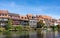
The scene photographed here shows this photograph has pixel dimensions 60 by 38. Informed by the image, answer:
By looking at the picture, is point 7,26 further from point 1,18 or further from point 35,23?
point 35,23

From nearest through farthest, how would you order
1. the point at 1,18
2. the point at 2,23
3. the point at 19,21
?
1. the point at 2,23
2. the point at 1,18
3. the point at 19,21

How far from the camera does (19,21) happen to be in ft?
98.6

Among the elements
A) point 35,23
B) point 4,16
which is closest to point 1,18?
point 4,16

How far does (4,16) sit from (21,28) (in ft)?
20.1

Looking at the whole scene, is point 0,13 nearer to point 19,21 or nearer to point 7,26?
point 19,21

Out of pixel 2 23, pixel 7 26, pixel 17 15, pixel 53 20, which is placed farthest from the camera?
pixel 53 20

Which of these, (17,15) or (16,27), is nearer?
(16,27)

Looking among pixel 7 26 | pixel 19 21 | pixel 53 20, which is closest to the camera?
pixel 7 26

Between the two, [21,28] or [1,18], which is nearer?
[21,28]

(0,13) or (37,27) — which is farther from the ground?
(0,13)

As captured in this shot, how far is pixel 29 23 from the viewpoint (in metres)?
29.5

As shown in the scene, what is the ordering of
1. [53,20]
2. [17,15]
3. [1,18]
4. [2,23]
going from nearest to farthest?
[2,23] → [1,18] → [17,15] → [53,20]

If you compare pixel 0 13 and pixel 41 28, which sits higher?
pixel 0 13

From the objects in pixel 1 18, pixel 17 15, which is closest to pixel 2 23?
pixel 1 18
